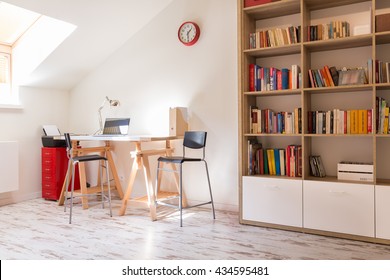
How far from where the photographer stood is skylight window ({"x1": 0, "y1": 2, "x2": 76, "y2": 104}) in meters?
3.97

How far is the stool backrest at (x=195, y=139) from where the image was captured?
11.3 feet

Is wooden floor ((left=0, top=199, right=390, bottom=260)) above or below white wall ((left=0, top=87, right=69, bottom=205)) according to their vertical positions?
below

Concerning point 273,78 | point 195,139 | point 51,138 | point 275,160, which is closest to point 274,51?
point 273,78

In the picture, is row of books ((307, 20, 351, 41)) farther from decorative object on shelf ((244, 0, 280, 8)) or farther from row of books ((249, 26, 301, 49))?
decorative object on shelf ((244, 0, 280, 8))

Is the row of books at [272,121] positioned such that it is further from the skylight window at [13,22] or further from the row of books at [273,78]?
the skylight window at [13,22]

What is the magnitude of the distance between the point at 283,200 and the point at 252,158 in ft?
1.70

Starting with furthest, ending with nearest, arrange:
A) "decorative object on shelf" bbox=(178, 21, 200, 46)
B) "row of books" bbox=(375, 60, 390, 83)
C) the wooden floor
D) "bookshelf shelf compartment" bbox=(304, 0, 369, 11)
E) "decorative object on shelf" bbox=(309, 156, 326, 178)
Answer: "decorative object on shelf" bbox=(178, 21, 200, 46), "decorative object on shelf" bbox=(309, 156, 326, 178), "bookshelf shelf compartment" bbox=(304, 0, 369, 11), "row of books" bbox=(375, 60, 390, 83), the wooden floor

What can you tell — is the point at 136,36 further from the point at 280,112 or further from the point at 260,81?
the point at 280,112

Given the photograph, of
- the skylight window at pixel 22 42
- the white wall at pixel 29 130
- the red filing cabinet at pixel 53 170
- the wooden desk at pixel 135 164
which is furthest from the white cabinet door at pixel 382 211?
the white wall at pixel 29 130

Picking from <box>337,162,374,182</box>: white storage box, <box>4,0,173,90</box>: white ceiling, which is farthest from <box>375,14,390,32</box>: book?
<box>4,0,173,90</box>: white ceiling

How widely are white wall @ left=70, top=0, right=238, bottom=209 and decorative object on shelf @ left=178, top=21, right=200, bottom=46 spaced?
7cm

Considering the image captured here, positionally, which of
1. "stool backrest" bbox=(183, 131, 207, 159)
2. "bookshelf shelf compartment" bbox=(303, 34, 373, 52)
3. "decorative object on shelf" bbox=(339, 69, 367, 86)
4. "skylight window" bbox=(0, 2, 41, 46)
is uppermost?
"skylight window" bbox=(0, 2, 41, 46)

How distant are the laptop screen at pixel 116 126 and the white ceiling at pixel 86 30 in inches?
36.4
